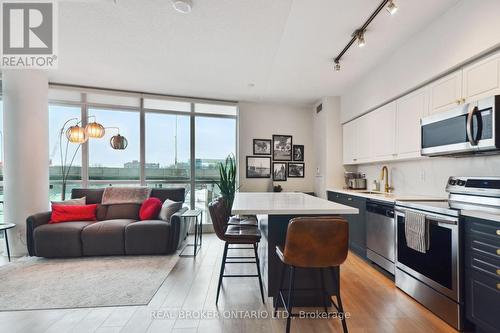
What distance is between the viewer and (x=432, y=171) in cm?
275

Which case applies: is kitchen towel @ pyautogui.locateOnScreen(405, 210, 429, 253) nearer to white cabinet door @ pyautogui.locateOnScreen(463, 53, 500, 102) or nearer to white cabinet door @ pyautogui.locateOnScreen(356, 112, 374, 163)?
white cabinet door @ pyautogui.locateOnScreen(463, 53, 500, 102)

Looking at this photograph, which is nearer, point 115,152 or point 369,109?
point 369,109

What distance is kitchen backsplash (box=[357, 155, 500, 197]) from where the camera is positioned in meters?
2.16

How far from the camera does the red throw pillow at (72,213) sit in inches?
136

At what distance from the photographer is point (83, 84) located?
4.17 m

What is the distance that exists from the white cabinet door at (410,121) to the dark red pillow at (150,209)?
11.8ft

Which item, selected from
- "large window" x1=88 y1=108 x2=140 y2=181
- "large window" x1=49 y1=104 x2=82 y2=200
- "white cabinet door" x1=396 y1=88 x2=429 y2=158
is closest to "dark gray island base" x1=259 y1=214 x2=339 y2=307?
"white cabinet door" x1=396 y1=88 x2=429 y2=158

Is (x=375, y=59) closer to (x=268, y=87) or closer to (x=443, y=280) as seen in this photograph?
(x=268, y=87)

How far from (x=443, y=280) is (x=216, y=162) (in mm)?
4100

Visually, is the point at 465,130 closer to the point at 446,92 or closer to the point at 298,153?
the point at 446,92

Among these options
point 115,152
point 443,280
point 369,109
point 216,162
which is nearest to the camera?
point 443,280

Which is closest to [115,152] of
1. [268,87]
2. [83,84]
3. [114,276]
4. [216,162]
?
[83,84]

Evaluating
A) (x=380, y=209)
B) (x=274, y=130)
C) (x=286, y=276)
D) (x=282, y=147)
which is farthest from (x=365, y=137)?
(x=286, y=276)

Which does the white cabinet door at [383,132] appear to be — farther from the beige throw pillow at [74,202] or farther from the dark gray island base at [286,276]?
the beige throw pillow at [74,202]
